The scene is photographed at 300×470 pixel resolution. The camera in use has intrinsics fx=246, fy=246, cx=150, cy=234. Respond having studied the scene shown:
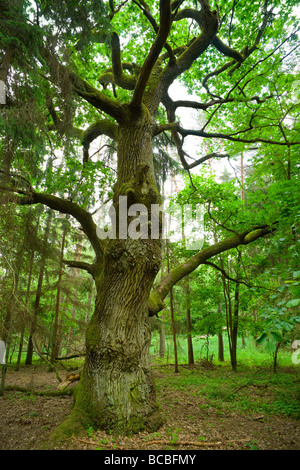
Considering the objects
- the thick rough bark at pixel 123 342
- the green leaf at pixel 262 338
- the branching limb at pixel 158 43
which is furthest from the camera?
the thick rough bark at pixel 123 342

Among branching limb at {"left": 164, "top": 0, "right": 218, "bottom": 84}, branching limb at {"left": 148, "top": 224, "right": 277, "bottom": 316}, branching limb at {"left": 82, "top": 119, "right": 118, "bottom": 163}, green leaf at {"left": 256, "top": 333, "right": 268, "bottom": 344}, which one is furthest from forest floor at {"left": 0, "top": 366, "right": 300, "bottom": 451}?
branching limb at {"left": 164, "top": 0, "right": 218, "bottom": 84}

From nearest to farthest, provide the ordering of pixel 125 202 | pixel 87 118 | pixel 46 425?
pixel 46 425 → pixel 125 202 → pixel 87 118

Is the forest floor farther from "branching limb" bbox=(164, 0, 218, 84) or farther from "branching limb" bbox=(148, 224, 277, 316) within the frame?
"branching limb" bbox=(164, 0, 218, 84)

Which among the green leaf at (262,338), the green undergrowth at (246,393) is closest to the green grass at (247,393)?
the green undergrowth at (246,393)

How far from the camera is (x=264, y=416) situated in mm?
4191

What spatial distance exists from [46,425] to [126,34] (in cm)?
893

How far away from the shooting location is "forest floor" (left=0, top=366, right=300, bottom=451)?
9.49ft

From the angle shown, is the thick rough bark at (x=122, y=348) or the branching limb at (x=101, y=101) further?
the branching limb at (x=101, y=101)

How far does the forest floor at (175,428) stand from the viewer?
2.89 metres

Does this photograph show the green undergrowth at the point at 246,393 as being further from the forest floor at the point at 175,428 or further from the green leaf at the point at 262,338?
the green leaf at the point at 262,338

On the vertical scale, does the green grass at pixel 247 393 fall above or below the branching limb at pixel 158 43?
below
